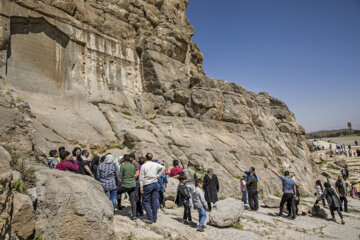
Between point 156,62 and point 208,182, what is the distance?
14829 millimetres

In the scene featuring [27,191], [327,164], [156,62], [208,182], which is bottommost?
[327,164]

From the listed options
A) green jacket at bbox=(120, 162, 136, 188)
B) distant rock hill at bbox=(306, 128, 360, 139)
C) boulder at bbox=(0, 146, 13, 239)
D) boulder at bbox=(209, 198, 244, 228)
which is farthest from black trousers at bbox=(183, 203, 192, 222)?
distant rock hill at bbox=(306, 128, 360, 139)

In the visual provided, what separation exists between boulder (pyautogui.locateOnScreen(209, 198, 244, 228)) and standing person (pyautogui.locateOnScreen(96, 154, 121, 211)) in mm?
3467

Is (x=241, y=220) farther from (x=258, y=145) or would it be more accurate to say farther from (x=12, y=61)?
(x=12, y=61)

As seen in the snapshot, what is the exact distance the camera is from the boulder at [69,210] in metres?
5.26

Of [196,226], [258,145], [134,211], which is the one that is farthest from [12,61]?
[258,145]

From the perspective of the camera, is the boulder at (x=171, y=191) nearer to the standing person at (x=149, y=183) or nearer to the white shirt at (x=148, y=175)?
the standing person at (x=149, y=183)

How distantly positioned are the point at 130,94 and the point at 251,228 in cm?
1548

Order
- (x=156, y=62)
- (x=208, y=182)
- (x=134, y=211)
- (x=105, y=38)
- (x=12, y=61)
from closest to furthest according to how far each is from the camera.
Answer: (x=134, y=211) < (x=208, y=182) < (x=12, y=61) < (x=105, y=38) < (x=156, y=62)

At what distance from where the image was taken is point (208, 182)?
10727 millimetres

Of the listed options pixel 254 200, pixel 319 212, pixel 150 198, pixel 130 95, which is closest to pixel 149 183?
pixel 150 198

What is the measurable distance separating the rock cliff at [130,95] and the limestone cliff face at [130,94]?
7 centimetres

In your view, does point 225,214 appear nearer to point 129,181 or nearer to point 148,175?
point 148,175

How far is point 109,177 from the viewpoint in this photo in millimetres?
7973
